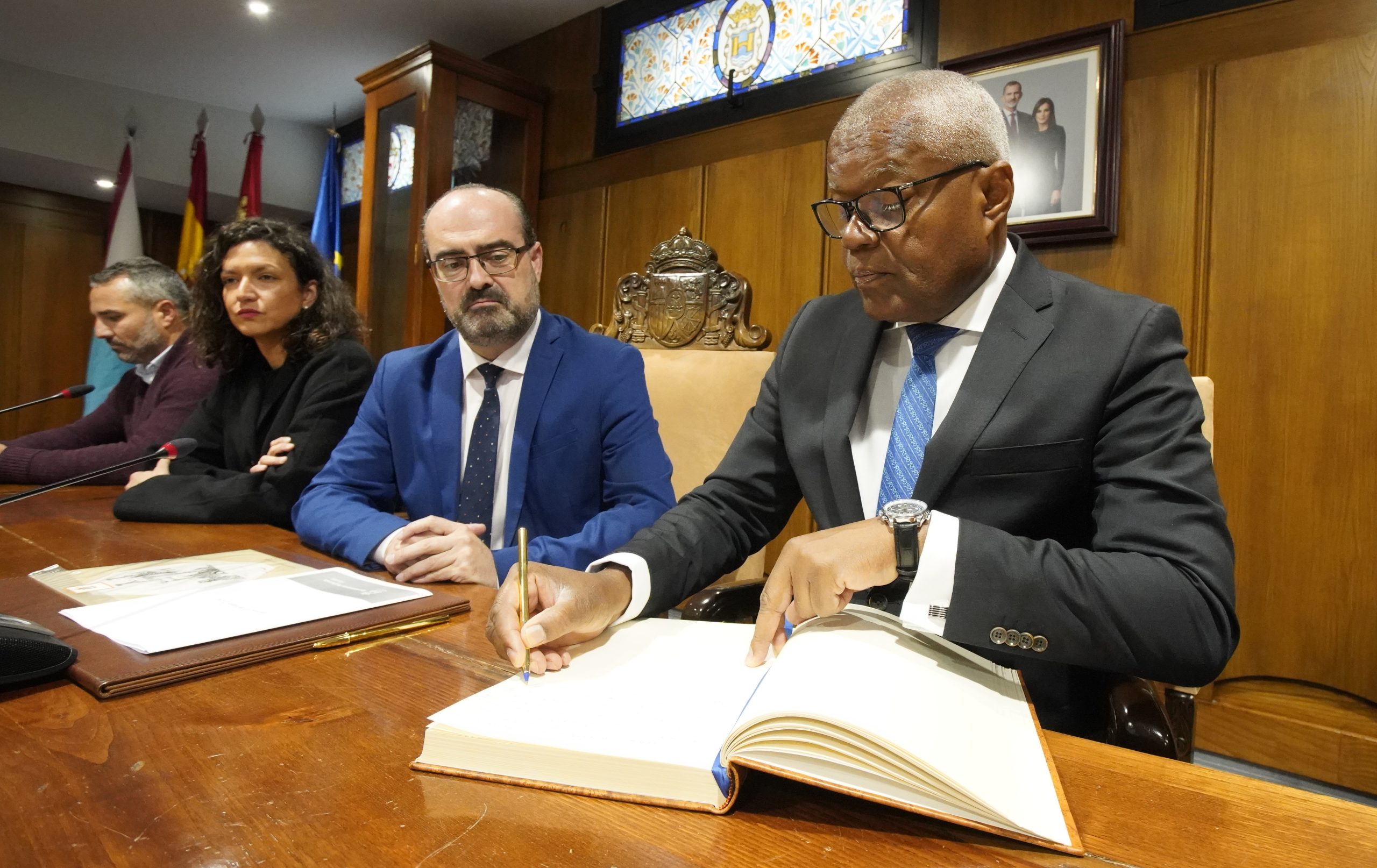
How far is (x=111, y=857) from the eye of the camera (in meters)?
0.48

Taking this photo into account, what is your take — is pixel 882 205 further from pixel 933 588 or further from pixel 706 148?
pixel 706 148

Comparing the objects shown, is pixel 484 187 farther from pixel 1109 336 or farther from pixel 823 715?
pixel 823 715

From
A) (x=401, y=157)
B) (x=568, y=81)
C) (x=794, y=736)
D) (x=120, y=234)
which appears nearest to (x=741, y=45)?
(x=568, y=81)

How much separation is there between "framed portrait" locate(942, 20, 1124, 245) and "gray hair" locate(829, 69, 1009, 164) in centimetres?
180

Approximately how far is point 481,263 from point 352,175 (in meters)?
5.44

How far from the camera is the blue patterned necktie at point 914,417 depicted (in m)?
1.20

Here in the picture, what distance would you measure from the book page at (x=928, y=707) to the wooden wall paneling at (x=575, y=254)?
3.71 metres

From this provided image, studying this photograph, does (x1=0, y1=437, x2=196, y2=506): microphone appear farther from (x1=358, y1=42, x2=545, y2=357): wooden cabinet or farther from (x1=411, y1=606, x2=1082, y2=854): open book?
(x1=358, y1=42, x2=545, y2=357): wooden cabinet

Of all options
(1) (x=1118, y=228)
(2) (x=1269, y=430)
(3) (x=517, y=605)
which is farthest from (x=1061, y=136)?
(3) (x=517, y=605)

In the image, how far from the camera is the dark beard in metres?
1.79

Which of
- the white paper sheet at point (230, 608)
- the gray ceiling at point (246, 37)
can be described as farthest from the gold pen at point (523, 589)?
the gray ceiling at point (246, 37)

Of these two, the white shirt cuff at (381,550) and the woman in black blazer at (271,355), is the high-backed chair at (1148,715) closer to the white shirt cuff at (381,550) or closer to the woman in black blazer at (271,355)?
the white shirt cuff at (381,550)

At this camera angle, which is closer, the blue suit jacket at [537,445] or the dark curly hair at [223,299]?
the blue suit jacket at [537,445]

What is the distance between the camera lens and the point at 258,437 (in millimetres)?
2277
